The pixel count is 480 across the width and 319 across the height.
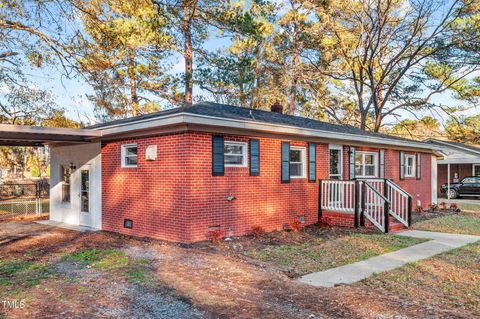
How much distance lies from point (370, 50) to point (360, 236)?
2032cm

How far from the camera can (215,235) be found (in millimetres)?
8766

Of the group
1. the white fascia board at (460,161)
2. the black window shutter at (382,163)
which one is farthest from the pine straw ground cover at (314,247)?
the white fascia board at (460,161)

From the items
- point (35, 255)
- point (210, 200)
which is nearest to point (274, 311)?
point (210, 200)

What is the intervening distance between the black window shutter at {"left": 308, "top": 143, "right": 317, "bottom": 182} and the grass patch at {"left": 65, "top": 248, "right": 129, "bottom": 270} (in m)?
6.10

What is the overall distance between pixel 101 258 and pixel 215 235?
2.50 metres

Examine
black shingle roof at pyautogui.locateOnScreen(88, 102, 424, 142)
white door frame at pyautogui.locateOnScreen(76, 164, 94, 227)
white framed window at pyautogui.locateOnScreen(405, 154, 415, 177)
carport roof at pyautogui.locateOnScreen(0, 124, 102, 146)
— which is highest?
black shingle roof at pyautogui.locateOnScreen(88, 102, 424, 142)

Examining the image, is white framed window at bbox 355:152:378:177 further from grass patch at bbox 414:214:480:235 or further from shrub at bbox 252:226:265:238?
shrub at bbox 252:226:265:238

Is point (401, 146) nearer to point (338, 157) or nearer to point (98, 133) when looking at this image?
point (338, 157)

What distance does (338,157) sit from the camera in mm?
12992

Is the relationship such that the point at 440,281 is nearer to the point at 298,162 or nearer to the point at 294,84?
the point at 298,162

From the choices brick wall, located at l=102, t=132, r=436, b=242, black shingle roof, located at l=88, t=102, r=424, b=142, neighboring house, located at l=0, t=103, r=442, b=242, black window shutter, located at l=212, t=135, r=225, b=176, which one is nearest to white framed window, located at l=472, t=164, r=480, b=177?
neighboring house, located at l=0, t=103, r=442, b=242

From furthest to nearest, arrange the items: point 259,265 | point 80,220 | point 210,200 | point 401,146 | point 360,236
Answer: point 401,146 → point 80,220 → point 360,236 → point 210,200 → point 259,265

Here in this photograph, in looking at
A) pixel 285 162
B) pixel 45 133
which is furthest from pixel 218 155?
pixel 45 133

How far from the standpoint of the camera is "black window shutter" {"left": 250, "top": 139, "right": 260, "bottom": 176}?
9.95 meters
